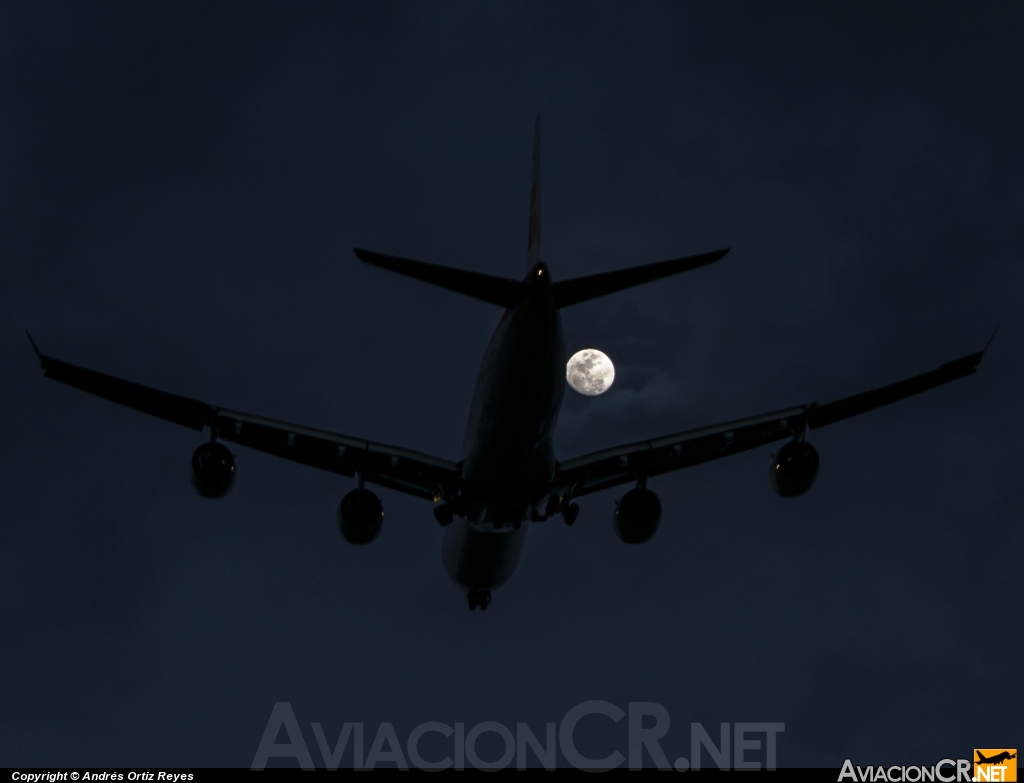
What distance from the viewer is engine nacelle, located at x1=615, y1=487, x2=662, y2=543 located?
25.5m

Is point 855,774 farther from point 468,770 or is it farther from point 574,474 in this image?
point 574,474

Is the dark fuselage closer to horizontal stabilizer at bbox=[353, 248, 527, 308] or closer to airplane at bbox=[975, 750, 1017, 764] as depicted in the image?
horizontal stabilizer at bbox=[353, 248, 527, 308]

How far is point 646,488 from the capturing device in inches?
1011

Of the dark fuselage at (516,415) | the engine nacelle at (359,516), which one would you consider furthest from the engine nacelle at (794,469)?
the engine nacelle at (359,516)

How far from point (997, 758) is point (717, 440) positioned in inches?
370

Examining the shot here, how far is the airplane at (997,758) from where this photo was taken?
19.8 m

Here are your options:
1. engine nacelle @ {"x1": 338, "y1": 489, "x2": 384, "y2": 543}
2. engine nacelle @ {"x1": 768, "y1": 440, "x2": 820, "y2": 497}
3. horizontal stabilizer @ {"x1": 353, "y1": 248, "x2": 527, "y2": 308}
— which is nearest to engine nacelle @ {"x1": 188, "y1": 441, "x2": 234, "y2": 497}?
engine nacelle @ {"x1": 338, "y1": 489, "x2": 384, "y2": 543}

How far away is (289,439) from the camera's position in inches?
896

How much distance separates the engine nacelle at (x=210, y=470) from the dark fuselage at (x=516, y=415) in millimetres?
5753

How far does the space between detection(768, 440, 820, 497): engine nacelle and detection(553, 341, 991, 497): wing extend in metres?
0.55

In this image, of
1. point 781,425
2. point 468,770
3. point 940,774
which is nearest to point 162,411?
point 468,770

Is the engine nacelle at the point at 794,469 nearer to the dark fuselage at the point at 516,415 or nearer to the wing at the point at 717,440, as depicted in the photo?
the wing at the point at 717,440

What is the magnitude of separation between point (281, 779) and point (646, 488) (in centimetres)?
1274

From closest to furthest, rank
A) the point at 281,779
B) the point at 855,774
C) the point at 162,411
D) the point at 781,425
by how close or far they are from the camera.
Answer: the point at 281,779, the point at 855,774, the point at 162,411, the point at 781,425
